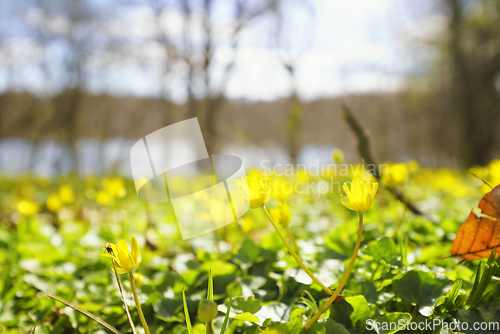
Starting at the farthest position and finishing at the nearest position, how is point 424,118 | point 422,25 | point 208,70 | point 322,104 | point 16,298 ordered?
point 322,104 → point 424,118 → point 422,25 → point 208,70 → point 16,298

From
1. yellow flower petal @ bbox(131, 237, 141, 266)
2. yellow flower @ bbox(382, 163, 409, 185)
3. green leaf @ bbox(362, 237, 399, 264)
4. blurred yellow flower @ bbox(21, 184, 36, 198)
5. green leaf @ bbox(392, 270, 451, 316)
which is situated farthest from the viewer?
blurred yellow flower @ bbox(21, 184, 36, 198)

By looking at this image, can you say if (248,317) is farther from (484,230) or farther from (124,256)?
(484,230)

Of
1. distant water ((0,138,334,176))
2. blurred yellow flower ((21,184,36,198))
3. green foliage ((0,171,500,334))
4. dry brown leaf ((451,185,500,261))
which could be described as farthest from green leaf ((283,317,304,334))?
distant water ((0,138,334,176))

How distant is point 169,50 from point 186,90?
0.98m

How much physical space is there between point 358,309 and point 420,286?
170mm

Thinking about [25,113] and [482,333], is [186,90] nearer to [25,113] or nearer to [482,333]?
[25,113]

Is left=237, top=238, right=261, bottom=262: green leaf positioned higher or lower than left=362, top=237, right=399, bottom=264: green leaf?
lower

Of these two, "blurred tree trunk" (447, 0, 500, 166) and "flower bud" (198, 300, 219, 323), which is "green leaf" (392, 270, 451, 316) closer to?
"flower bud" (198, 300, 219, 323)

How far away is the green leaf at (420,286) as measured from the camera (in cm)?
67

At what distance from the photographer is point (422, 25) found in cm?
803

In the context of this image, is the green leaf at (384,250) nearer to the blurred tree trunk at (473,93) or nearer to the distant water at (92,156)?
the distant water at (92,156)

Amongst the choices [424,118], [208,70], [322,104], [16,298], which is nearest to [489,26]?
[424,118]

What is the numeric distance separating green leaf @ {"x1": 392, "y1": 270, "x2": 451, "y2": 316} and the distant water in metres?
3.49

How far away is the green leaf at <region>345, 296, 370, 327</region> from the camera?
2.04ft
